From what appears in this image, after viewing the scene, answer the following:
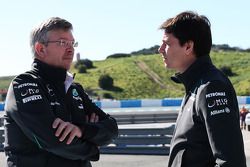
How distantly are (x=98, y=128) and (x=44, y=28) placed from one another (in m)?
0.79

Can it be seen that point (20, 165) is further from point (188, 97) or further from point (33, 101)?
point (188, 97)

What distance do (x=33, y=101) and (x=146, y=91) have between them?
6025cm

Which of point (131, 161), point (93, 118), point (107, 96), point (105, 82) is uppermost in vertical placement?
point (93, 118)

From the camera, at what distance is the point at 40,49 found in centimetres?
344

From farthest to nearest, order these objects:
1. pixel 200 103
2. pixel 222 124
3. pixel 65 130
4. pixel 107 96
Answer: pixel 107 96, pixel 65 130, pixel 200 103, pixel 222 124

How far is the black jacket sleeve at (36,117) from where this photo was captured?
315 cm

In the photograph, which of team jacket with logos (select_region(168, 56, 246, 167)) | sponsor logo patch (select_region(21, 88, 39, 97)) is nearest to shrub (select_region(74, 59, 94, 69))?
sponsor logo patch (select_region(21, 88, 39, 97))

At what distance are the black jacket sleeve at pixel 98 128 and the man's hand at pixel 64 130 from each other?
0.11 meters

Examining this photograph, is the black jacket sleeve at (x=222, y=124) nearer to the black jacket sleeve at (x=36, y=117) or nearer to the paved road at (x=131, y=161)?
the black jacket sleeve at (x=36, y=117)

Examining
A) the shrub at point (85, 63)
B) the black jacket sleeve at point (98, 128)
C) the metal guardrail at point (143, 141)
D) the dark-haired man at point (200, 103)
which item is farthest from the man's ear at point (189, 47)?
the shrub at point (85, 63)

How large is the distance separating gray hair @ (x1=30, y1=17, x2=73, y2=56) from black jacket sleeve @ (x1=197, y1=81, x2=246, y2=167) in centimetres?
119

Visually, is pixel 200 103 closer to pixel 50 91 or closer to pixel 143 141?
pixel 50 91

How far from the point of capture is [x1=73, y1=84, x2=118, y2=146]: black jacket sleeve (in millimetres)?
3350

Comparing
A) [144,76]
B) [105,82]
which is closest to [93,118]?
[105,82]
